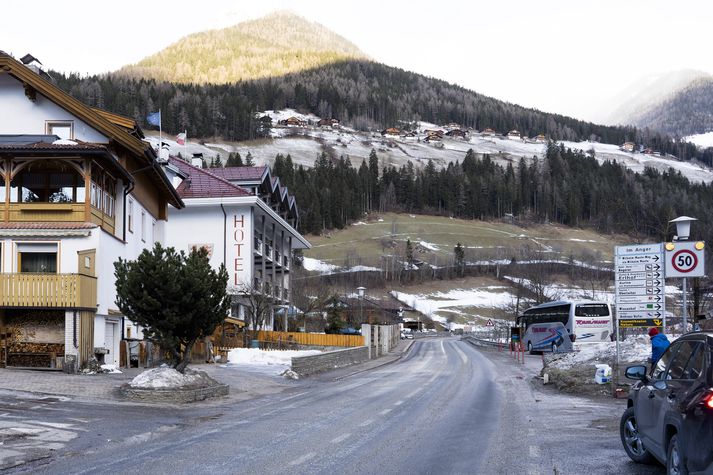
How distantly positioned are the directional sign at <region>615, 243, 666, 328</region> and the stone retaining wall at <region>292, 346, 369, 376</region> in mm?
12512

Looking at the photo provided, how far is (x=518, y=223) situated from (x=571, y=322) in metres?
148

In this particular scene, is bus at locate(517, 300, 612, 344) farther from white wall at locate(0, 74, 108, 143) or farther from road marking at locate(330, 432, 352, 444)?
road marking at locate(330, 432, 352, 444)

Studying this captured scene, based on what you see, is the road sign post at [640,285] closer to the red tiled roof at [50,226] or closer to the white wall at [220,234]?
the red tiled roof at [50,226]

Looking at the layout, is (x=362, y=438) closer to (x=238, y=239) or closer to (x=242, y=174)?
(x=238, y=239)

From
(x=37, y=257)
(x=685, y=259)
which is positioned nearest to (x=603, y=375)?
(x=685, y=259)

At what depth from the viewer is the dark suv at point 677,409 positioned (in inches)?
256

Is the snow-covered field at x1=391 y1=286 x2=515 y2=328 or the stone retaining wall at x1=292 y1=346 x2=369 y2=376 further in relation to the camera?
the snow-covered field at x1=391 y1=286 x2=515 y2=328

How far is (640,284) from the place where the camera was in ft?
71.7

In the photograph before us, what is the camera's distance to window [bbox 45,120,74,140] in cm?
2820

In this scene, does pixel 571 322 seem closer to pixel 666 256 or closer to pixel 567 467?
pixel 666 256

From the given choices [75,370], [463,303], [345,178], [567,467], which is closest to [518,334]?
[75,370]

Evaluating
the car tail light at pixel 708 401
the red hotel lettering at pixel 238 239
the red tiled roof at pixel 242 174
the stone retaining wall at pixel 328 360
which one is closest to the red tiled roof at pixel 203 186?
the red tiled roof at pixel 242 174

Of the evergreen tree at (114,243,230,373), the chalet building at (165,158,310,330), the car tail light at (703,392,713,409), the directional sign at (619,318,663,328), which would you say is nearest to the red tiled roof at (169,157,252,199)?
the chalet building at (165,158,310,330)

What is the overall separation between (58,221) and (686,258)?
65.7ft
